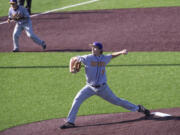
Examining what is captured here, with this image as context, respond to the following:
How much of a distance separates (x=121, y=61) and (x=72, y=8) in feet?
27.5

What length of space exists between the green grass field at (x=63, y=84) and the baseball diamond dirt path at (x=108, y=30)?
93cm

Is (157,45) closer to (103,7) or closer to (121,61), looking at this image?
(121,61)

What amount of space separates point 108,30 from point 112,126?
901 centimetres

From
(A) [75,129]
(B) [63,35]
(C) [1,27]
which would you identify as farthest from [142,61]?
(C) [1,27]

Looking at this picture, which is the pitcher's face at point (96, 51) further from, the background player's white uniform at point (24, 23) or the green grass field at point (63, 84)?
the background player's white uniform at point (24, 23)

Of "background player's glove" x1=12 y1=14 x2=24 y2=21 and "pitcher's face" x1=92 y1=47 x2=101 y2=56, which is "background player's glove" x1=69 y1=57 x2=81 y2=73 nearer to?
"pitcher's face" x1=92 y1=47 x2=101 y2=56

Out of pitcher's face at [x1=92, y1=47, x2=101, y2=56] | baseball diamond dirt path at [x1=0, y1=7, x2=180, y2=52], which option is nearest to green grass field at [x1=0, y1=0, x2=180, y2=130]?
baseball diamond dirt path at [x1=0, y1=7, x2=180, y2=52]

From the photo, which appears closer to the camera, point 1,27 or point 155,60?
point 155,60

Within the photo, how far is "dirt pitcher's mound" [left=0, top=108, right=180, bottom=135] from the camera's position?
30.1 feet

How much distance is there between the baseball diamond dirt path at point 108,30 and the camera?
53.9ft

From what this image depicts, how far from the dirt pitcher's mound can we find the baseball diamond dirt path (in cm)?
609

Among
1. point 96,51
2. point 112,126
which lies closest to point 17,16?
point 96,51

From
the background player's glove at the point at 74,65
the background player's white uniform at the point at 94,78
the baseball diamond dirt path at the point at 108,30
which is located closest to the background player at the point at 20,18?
the baseball diamond dirt path at the point at 108,30

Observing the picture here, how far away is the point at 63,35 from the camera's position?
17781mm
